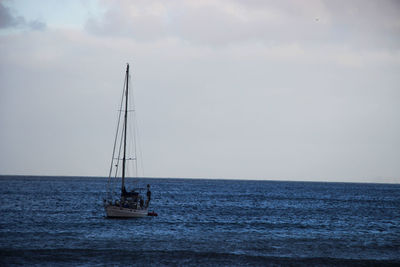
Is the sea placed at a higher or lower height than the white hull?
lower

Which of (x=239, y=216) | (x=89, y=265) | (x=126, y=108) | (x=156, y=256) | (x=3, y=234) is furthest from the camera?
(x=239, y=216)

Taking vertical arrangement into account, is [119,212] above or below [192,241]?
above

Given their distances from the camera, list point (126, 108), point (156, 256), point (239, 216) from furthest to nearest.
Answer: point (239, 216), point (126, 108), point (156, 256)

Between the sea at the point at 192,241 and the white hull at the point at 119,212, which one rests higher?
the white hull at the point at 119,212

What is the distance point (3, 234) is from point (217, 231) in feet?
60.1

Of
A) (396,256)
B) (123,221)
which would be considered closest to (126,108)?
(123,221)

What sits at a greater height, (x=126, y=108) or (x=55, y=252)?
(x=126, y=108)

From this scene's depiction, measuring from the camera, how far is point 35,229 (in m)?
48.7

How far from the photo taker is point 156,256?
36.0 meters

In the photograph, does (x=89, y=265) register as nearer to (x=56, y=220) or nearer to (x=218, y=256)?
(x=218, y=256)

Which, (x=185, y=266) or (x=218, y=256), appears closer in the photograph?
(x=185, y=266)

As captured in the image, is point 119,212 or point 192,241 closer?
point 192,241

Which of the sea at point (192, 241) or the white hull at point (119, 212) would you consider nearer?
the sea at point (192, 241)

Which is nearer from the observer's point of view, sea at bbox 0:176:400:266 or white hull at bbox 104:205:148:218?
sea at bbox 0:176:400:266
